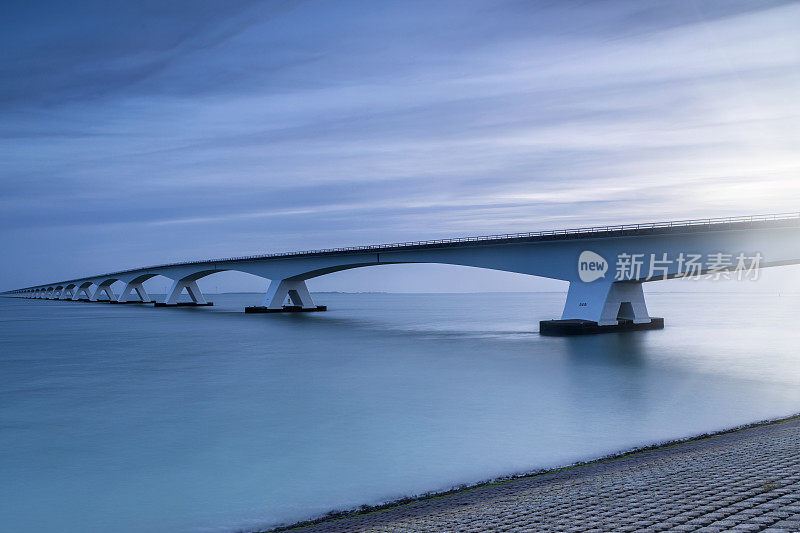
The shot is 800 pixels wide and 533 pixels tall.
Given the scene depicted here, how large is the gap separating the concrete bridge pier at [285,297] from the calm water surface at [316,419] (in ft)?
160

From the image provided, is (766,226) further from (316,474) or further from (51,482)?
(51,482)

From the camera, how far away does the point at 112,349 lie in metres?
42.8

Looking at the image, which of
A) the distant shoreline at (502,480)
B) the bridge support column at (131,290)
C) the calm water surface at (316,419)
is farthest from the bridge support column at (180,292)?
the distant shoreline at (502,480)

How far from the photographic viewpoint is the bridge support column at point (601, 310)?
1807 inches

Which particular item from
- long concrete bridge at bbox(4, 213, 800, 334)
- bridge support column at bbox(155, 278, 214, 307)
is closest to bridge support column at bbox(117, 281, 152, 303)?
bridge support column at bbox(155, 278, 214, 307)

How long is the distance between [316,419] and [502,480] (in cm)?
784

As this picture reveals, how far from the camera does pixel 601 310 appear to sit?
46031 mm

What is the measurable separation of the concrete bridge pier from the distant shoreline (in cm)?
7586

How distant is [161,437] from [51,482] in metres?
3.71

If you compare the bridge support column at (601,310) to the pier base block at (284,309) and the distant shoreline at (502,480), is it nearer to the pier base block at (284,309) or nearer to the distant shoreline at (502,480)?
the distant shoreline at (502,480)

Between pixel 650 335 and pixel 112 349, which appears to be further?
pixel 650 335

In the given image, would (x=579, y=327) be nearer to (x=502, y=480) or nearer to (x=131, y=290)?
(x=502, y=480)

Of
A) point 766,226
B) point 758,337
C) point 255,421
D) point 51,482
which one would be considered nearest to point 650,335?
point 758,337

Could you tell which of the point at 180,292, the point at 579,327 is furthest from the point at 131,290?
the point at 579,327
